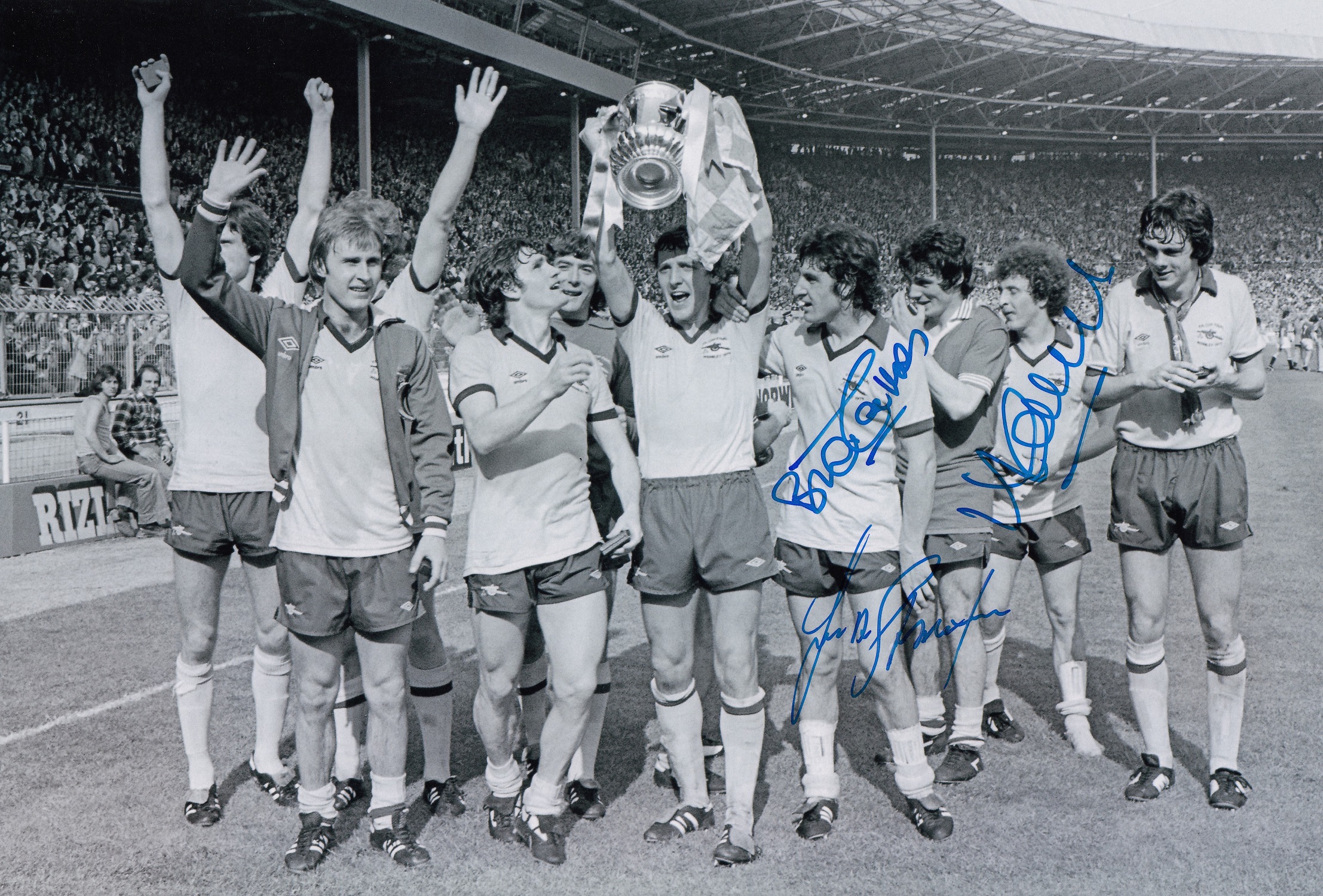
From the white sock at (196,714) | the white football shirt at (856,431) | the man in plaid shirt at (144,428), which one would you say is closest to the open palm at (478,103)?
the white football shirt at (856,431)

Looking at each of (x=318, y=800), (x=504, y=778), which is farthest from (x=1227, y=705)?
(x=318, y=800)

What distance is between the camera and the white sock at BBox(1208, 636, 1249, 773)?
3887 millimetres

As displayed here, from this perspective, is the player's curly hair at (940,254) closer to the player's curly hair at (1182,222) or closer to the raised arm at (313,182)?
the player's curly hair at (1182,222)

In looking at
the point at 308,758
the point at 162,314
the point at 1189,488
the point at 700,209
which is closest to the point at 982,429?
the point at 1189,488

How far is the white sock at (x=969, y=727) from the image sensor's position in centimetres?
422

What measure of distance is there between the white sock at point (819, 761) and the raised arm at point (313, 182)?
225 centimetres

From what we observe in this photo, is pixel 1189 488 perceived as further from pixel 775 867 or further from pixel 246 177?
pixel 246 177

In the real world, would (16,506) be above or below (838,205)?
below

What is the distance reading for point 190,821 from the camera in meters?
3.76

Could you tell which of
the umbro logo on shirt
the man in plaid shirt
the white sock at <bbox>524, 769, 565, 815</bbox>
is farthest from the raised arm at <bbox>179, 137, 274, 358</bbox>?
the man in plaid shirt

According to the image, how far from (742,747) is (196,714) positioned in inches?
71.6

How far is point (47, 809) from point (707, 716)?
243cm

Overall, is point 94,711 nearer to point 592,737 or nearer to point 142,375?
point 592,737

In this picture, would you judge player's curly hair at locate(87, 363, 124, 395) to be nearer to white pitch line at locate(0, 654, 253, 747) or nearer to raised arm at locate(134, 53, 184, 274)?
white pitch line at locate(0, 654, 253, 747)
